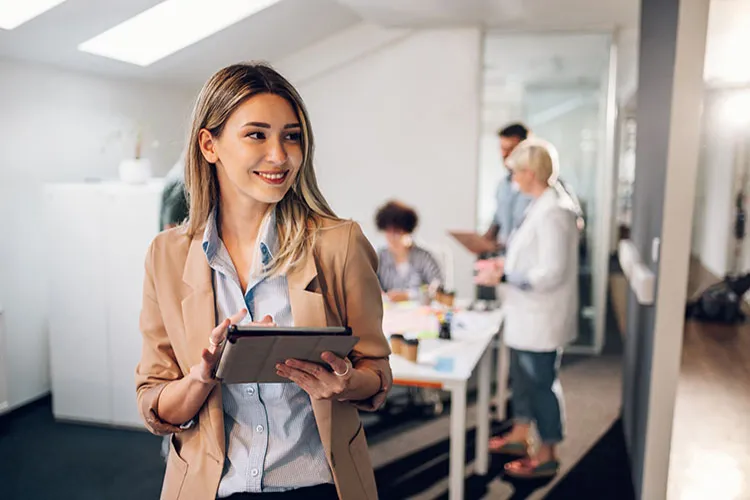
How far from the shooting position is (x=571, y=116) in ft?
16.9

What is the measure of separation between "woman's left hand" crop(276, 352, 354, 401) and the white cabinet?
2.68m

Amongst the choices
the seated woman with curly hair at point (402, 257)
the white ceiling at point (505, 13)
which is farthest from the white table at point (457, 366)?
the white ceiling at point (505, 13)

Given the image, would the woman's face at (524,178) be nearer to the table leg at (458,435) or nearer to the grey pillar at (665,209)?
the grey pillar at (665,209)

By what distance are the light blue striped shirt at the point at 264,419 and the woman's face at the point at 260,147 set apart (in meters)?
0.08

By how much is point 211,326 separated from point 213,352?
0.28ft

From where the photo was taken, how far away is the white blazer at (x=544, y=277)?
2.90 meters

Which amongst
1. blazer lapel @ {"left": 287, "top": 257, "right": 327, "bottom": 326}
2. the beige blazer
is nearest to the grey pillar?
the beige blazer

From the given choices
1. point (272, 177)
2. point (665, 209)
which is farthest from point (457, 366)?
point (272, 177)

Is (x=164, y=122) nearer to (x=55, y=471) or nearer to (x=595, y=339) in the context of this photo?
(x=55, y=471)

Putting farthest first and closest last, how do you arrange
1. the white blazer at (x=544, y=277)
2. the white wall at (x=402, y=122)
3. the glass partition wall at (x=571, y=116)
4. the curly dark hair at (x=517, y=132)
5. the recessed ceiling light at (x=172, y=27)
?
the white wall at (x=402, y=122)
the glass partition wall at (x=571, y=116)
the recessed ceiling light at (x=172, y=27)
the curly dark hair at (x=517, y=132)
the white blazer at (x=544, y=277)

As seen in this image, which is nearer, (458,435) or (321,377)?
(321,377)

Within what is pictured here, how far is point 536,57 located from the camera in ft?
17.5

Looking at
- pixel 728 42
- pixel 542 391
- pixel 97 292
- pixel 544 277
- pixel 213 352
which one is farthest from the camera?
pixel 97 292

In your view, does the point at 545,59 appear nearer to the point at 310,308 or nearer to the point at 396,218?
the point at 396,218
